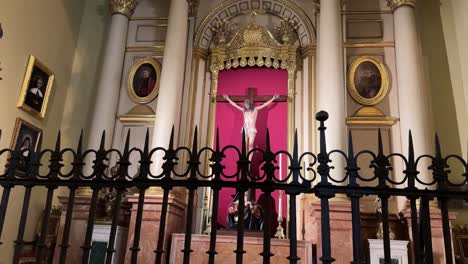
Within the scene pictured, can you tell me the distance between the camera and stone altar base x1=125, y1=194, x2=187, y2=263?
12.8 ft

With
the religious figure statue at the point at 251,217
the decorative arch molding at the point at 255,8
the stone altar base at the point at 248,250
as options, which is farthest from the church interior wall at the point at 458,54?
the religious figure statue at the point at 251,217

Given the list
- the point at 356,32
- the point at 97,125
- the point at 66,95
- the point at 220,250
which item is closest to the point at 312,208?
the point at 220,250

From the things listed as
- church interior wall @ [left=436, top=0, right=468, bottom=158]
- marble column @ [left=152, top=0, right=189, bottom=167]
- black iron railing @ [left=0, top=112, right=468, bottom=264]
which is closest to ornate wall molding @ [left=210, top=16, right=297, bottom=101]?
marble column @ [left=152, top=0, right=189, bottom=167]

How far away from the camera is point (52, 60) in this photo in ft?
16.7

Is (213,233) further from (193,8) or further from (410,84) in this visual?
(193,8)

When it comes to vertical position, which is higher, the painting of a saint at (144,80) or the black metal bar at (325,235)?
the painting of a saint at (144,80)

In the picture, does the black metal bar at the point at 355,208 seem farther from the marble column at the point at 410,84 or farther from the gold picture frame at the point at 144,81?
the gold picture frame at the point at 144,81

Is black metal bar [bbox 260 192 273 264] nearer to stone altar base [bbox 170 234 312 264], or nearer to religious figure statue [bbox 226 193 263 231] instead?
stone altar base [bbox 170 234 312 264]

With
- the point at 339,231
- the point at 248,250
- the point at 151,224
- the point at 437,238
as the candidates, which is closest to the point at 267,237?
the point at 248,250

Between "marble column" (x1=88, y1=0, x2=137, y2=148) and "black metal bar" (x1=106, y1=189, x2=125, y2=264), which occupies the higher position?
"marble column" (x1=88, y1=0, x2=137, y2=148)

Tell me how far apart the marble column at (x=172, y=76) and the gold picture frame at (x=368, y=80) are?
218 centimetres

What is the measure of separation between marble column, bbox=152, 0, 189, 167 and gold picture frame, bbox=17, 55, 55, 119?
1404 millimetres

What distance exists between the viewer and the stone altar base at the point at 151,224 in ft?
12.8

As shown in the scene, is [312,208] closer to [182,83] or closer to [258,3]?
[182,83]
